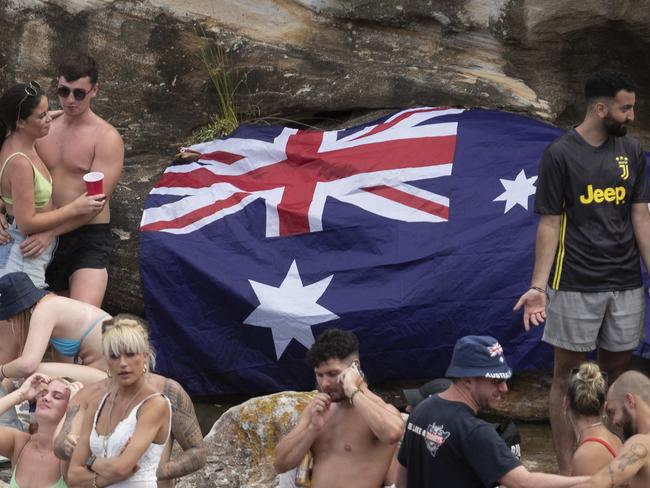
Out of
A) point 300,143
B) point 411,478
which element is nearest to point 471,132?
point 300,143

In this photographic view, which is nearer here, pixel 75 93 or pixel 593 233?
pixel 593 233

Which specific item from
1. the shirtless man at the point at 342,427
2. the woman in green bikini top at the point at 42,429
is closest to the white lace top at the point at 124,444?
the woman in green bikini top at the point at 42,429

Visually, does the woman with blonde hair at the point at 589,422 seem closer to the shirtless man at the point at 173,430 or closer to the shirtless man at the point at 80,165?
the shirtless man at the point at 173,430

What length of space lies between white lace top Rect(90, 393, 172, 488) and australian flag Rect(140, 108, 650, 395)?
247 cm

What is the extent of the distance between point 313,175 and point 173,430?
10.6ft

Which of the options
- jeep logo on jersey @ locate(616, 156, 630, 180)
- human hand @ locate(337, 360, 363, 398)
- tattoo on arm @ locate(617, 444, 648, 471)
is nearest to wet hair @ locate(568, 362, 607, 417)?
tattoo on arm @ locate(617, 444, 648, 471)

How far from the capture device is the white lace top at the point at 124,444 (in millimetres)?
5812

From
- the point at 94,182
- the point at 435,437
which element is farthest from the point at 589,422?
the point at 94,182

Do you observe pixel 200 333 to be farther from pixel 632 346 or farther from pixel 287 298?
pixel 632 346

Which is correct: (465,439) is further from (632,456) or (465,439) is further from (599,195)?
(599,195)

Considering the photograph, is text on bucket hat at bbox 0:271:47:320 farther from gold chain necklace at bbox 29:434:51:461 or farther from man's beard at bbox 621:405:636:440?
man's beard at bbox 621:405:636:440

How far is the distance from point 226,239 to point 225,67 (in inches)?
73.2

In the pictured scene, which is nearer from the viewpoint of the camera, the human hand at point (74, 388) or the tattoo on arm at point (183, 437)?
the tattoo on arm at point (183, 437)

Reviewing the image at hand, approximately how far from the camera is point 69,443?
5953 mm
